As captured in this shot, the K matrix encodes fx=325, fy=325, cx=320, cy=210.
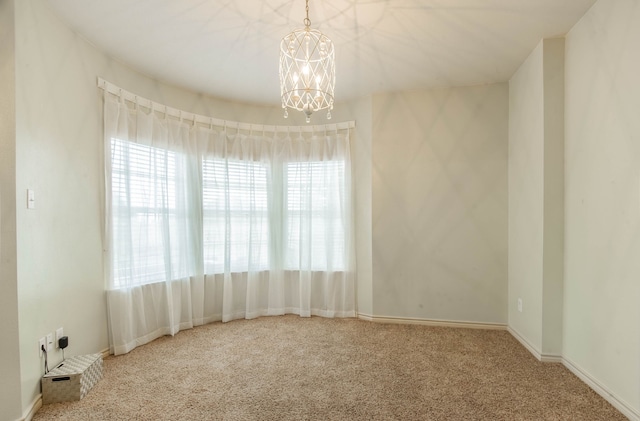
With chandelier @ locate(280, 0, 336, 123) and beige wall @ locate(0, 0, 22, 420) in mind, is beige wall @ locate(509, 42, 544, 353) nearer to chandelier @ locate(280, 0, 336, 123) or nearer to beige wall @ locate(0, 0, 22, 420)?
chandelier @ locate(280, 0, 336, 123)

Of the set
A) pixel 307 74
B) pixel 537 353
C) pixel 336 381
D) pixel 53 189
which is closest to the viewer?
pixel 307 74

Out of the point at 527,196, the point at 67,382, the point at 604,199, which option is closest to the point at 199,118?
the point at 67,382

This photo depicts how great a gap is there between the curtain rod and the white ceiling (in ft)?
0.92

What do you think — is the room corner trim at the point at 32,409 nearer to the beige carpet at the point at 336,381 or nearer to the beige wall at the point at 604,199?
the beige carpet at the point at 336,381

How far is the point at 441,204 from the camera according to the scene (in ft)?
11.8

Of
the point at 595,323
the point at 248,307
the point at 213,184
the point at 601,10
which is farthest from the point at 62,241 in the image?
the point at 601,10

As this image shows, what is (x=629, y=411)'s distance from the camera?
1.91 metres

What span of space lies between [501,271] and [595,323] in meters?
1.22

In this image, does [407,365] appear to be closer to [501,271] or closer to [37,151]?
[501,271]

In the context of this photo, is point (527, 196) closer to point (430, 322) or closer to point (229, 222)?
point (430, 322)

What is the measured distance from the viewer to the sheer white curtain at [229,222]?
122 inches

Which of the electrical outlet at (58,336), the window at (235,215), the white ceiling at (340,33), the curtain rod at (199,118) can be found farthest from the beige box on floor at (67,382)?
the white ceiling at (340,33)

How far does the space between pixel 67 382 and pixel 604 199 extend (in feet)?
12.2

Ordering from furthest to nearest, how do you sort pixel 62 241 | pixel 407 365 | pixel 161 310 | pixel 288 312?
pixel 288 312
pixel 161 310
pixel 407 365
pixel 62 241
